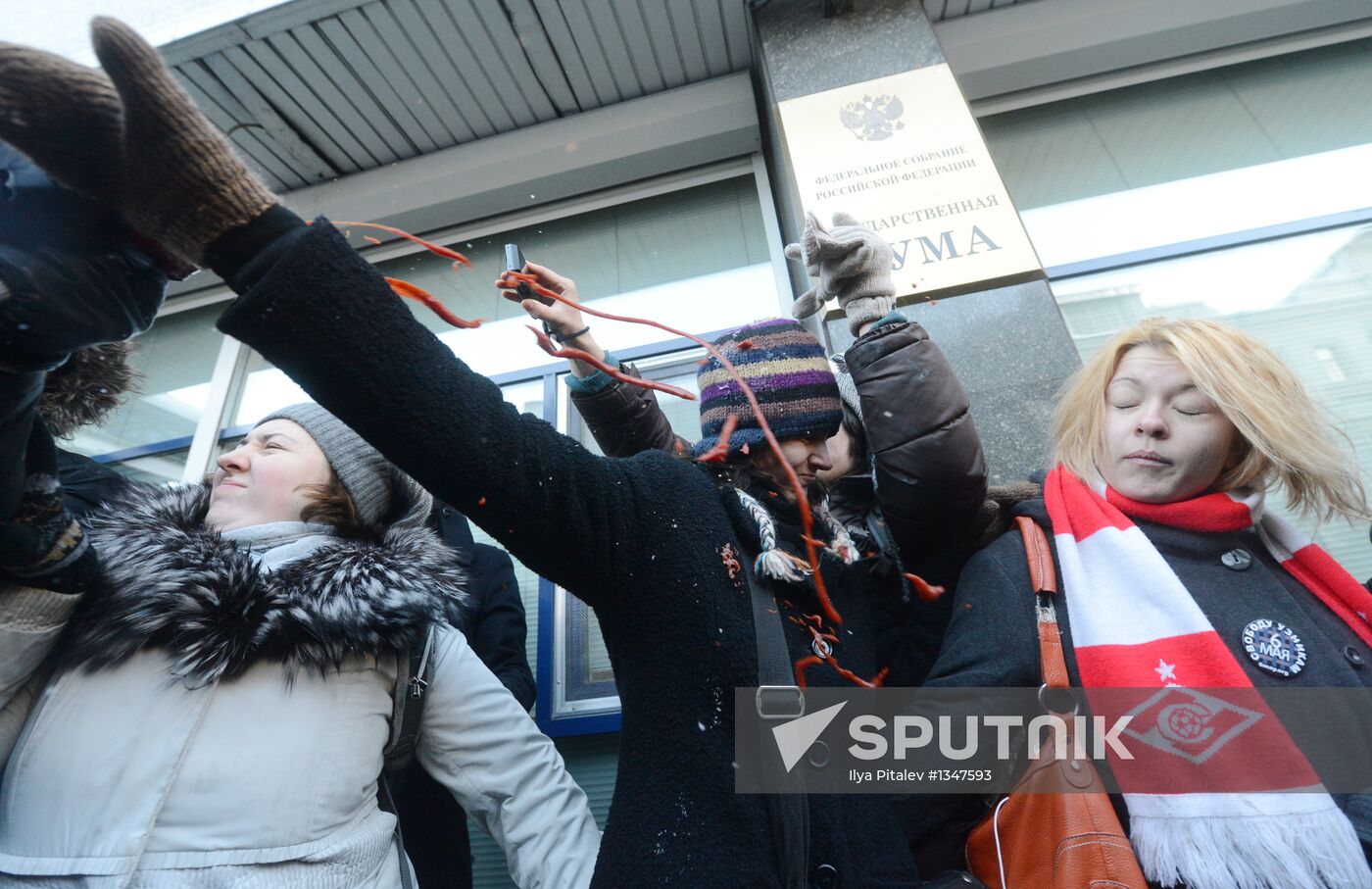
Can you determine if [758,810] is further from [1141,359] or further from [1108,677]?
[1141,359]

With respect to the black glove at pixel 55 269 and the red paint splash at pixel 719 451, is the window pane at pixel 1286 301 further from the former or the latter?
the black glove at pixel 55 269

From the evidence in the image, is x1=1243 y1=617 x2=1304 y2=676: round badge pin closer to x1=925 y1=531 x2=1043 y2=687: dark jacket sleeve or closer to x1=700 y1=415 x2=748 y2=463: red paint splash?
x1=925 y1=531 x2=1043 y2=687: dark jacket sleeve

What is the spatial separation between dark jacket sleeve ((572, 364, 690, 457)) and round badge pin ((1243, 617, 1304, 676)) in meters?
1.15

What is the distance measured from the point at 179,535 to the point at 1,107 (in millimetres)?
873

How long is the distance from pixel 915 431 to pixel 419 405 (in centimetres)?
91

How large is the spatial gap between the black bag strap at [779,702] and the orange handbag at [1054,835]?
364 mm

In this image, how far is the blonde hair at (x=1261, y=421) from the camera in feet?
4.01

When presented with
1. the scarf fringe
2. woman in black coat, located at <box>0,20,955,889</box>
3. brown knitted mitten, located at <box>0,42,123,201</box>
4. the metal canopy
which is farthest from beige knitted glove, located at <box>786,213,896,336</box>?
the metal canopy

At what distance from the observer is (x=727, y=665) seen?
920 millimetres

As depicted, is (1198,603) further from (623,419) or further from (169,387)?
(169,387)

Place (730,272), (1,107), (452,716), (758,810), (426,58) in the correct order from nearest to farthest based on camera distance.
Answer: (1,107) → (758,810) → (452,716) → (426,58) → (730,272)

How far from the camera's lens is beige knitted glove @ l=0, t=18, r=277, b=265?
548 millimetres

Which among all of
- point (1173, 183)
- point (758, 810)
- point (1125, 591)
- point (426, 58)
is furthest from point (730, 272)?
point (758, 810)

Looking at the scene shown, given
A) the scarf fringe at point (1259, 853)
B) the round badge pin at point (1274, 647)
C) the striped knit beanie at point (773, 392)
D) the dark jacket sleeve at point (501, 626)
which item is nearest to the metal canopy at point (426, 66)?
the dark jacket sleeve at point (501, 626)
